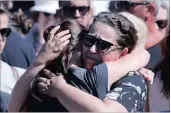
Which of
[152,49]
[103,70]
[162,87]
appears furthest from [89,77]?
[152,49]

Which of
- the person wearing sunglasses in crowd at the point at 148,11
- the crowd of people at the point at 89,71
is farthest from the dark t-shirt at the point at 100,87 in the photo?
the person wearing sunglasses in crowd at the point at 148,11

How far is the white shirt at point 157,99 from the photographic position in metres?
2.20

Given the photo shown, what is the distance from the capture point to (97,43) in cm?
178

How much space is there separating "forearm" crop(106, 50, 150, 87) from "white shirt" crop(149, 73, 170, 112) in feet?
1.07

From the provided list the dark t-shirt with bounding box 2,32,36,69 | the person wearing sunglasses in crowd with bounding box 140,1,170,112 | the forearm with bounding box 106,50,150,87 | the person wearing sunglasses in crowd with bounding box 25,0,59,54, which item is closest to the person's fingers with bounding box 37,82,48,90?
the forearm with bounding box 106,50,150,87

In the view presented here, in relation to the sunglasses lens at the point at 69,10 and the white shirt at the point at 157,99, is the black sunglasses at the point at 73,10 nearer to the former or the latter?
the sunglasses lens at the point at 69,10

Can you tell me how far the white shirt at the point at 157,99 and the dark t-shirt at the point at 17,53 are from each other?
1.11 m

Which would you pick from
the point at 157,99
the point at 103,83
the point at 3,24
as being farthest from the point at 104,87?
the point at 3,24

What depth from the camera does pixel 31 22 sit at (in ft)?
15.4

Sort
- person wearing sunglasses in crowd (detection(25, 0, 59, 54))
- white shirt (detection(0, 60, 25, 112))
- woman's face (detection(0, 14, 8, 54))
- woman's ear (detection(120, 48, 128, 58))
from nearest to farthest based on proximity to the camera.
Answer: woman's ear (detection(120, 48, 128, 58)), white shirt (detection(0, 60, 25, 112)), woman's face (detection(0, 14, 8, 54)), person wearing sunglasses in crowd (detection(25, 0, 59, 54))

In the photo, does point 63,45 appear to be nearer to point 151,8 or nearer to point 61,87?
point 61,87

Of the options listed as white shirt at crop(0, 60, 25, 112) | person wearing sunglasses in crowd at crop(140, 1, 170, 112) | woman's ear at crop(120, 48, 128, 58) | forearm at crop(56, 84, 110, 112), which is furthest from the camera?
white shirt at crop(0, 60, 25, 112)

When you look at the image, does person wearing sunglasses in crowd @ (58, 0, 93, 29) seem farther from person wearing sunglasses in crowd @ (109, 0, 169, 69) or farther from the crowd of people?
the crowd of people

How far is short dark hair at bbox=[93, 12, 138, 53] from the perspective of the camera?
1790 mm
